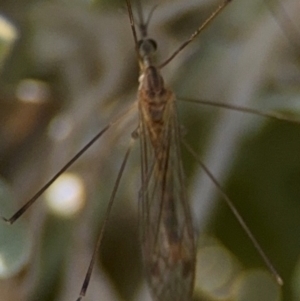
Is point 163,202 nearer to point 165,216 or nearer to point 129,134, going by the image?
point 165,216

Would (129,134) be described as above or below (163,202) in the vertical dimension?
above

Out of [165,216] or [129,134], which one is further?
[129,134]

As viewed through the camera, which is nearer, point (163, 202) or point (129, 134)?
point (163, 202)

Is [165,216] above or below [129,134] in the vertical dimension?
below

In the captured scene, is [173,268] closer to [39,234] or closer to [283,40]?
[39,234]

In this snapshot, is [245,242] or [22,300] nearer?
[22,300]

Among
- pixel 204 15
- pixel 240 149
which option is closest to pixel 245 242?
pixel 240 149

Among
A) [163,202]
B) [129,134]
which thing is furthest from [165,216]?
[129,134]

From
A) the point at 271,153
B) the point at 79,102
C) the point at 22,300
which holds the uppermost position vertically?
the point at 79,102
